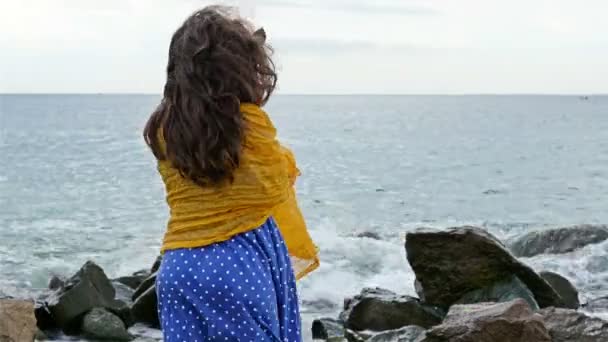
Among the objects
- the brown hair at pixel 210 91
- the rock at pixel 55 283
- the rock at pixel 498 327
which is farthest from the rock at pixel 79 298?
the brown hair at pixel 210 91

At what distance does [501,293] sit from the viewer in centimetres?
905

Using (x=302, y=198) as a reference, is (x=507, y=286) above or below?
above

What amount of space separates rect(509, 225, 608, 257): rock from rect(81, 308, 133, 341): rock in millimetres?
7228

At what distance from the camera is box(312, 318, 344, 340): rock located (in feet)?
29.6

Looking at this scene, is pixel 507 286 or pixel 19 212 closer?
pixel 507 286

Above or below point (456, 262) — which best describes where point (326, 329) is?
below

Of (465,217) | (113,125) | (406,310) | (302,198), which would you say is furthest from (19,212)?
(113,125)

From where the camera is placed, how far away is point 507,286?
9.10 metres

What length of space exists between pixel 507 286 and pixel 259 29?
637 cm

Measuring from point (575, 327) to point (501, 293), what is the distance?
2.19 metres

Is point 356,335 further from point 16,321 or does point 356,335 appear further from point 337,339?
point 16,321

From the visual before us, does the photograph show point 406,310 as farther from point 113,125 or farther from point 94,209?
point 113,125

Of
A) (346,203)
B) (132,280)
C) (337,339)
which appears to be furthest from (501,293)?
(346,203)

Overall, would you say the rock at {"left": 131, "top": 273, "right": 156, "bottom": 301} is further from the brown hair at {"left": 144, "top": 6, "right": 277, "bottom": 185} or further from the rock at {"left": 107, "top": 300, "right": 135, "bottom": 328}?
the brown hair at {"left": 144, "top": 6, "right": 277, "bottom": 185}
